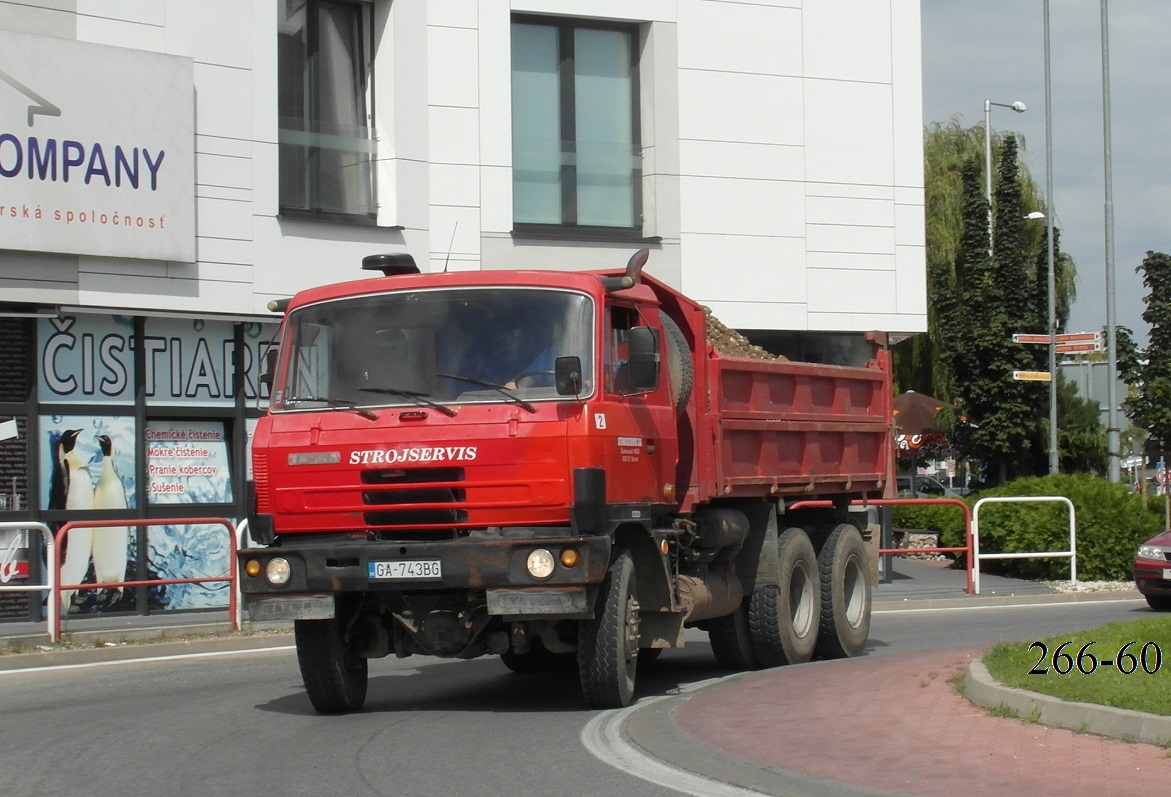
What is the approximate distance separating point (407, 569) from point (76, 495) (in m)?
10.3

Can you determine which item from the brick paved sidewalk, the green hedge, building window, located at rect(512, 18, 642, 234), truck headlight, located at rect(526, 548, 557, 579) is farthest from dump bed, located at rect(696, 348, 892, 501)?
the green hedge

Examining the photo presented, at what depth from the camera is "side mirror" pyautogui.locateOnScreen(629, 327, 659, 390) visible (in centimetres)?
1036

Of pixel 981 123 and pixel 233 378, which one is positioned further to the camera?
pixel 981 123

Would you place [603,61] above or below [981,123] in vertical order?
below

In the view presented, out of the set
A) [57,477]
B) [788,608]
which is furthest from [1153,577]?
[57,477]

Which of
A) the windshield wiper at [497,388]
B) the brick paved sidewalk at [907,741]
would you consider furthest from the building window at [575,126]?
the windshield wiper at [497,388]

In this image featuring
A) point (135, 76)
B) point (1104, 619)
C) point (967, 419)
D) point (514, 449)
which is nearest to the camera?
point (514, 449)

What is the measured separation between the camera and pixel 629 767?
27.6 feet

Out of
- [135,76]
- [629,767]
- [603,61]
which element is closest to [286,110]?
[135,76]

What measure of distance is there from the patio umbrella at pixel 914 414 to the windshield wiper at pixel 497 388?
21338 millimetres

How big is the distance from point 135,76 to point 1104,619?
1244 cm

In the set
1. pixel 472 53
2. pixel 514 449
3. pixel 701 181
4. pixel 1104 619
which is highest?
pixel 472 53

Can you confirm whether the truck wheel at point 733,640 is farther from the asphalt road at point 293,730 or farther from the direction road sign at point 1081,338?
the direction road sign at point 1081,338

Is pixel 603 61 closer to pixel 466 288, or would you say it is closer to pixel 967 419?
pixel 466 288
